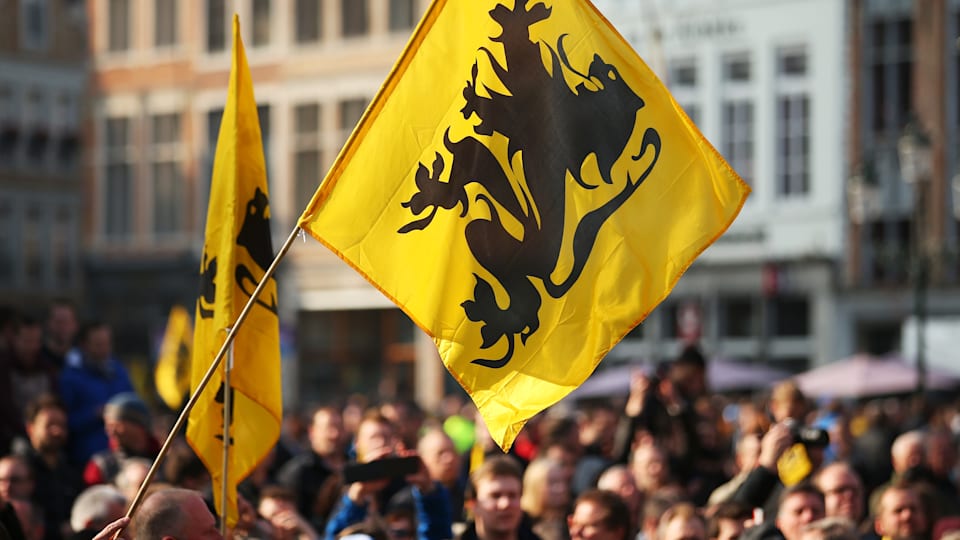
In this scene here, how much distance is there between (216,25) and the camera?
47188 millimetres

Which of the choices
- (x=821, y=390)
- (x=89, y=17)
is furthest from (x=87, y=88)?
(x=821, y=390)

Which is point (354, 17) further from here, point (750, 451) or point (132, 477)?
point (132, 477)

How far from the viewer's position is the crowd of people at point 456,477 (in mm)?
8180

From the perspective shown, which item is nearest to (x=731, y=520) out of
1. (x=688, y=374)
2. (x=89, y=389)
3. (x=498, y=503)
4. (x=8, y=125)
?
(x=498, y=503)

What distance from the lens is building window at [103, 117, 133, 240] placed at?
48.4 metres

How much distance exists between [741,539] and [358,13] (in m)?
37.7

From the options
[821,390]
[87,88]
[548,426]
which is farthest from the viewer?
[87,88]

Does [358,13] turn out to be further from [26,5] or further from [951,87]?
[951,87]

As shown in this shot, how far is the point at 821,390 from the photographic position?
81.8 ft

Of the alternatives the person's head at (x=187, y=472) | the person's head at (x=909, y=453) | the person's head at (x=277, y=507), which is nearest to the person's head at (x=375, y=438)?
the person's head at (x=277, y=507)

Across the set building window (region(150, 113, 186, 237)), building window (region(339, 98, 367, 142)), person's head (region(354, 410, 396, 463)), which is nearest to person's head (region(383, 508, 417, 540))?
person's head (region(354, 410, 396, 463))

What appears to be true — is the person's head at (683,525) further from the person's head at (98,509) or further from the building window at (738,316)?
the building window at (738,316)

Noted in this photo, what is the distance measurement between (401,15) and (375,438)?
3550 centimetres

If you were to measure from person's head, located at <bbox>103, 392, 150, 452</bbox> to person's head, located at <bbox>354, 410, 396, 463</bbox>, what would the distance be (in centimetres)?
164
